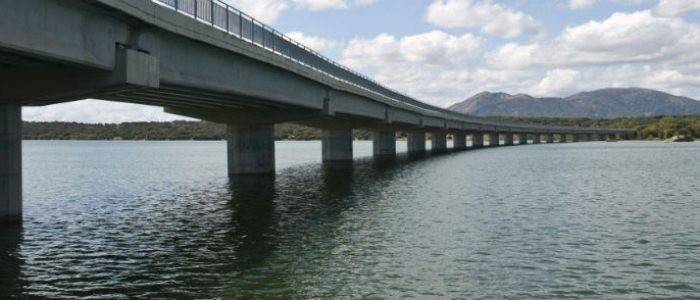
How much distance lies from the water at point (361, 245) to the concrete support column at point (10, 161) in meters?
1.33

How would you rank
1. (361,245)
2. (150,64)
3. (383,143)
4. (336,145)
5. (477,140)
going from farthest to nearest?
(477,140), (383,143), (336,145), (150,64), (361,245)

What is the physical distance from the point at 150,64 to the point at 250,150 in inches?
1403

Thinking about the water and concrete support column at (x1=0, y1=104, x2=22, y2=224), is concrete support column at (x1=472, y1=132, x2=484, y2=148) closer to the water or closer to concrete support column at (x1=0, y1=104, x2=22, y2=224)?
the water

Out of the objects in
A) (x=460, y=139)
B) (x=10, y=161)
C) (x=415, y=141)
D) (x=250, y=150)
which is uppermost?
(x=460, y=139)

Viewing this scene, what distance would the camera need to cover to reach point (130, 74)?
80.9ft

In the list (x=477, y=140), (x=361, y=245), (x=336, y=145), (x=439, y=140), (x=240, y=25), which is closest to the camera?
(x=361, y=245)

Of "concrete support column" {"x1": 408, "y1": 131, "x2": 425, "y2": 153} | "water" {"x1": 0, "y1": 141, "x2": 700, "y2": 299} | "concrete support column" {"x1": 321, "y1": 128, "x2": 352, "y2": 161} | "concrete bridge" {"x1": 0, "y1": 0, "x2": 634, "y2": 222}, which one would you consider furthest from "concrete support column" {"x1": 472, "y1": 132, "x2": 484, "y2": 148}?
"water" {"x1": 0, "y1": 141, "x2": 700, "y2": 299}

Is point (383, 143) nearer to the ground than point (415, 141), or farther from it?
nearer to the ground

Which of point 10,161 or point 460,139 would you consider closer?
point 10,161

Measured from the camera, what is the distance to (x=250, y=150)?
6188 centimetres

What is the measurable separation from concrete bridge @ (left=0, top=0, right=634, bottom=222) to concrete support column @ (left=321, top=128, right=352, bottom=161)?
109ft

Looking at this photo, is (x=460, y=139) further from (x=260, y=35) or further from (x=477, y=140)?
(x=260, y=35)

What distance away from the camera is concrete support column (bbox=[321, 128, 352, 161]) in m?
93.2

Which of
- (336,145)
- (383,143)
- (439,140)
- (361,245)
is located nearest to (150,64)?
(361,245)
